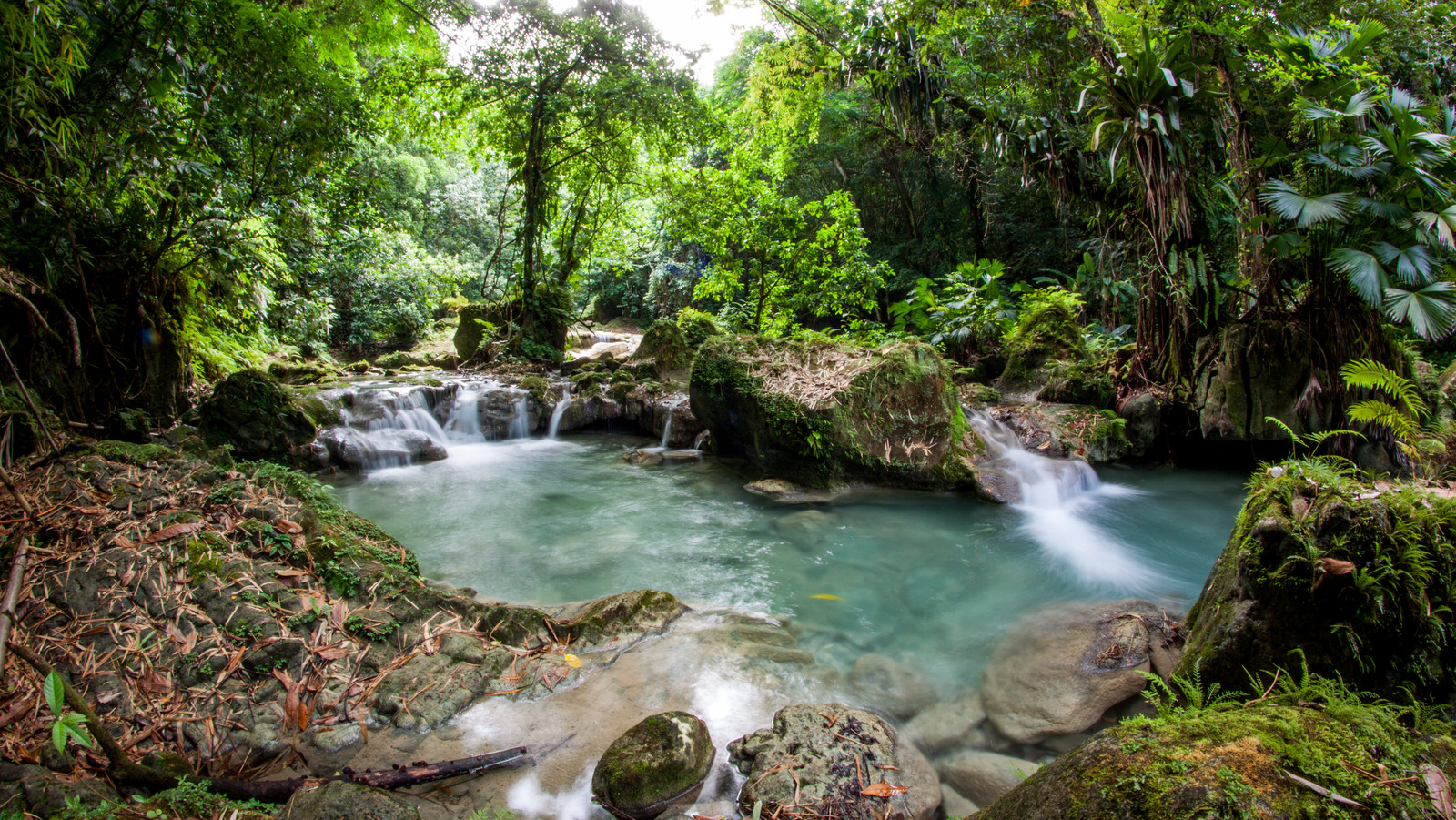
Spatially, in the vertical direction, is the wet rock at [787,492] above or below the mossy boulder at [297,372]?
below

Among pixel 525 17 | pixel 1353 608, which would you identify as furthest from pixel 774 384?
pixel 525 17

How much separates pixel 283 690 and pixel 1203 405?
8544 mm

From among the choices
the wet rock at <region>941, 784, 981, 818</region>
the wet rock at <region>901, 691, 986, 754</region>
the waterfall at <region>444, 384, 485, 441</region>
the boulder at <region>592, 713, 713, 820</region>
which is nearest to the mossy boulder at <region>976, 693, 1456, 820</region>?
the wet rock at <region>941, 784, 981, 818</region>

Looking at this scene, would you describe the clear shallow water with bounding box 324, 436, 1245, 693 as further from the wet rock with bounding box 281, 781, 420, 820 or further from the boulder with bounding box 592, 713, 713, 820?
the wet rock with bounding box 281, 781, 420, 820

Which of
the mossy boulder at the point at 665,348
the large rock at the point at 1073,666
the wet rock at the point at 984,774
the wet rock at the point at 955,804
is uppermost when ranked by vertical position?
the mossy boulder at the point at 665,348

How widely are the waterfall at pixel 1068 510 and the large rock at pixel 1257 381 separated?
1.39 metres

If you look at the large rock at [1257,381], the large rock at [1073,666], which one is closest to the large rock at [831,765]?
the large rock at [1073,666]

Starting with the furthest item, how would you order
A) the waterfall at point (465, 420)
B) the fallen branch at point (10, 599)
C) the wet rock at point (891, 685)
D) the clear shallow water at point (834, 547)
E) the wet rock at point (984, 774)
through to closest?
the waterfall at point (465, 420) → the clear shallow water at point (834, 547) → the wet rock at point (891, 685) → the wet rock at point (984, 774) → the fallen branch at point (10, 599)

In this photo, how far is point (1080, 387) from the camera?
786cm

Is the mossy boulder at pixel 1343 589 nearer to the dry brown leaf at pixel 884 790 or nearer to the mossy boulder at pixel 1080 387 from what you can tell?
the dry brown leaf at pixel 884 790

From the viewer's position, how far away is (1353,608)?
1.86m

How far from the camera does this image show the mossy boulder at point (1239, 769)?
1092mm

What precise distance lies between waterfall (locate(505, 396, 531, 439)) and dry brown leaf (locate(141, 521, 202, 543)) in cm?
727

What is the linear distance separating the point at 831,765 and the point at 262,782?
1.80 meters
